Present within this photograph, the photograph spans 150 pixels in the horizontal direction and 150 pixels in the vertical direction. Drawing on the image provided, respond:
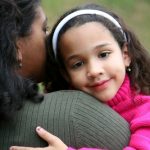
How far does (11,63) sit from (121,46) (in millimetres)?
738

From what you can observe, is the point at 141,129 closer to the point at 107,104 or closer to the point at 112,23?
the point at 107,104

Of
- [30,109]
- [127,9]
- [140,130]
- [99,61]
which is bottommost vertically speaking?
[127,9]

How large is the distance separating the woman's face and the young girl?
0.11 meters

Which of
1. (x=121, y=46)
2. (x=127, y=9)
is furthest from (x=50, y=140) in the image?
(x=127, y=9)

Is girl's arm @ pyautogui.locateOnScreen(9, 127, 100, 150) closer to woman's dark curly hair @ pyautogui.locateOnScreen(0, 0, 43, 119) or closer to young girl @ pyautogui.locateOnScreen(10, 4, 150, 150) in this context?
woman's dark curly hair @ pyautogui.locateOnScreen(0, 0, 43, 119)

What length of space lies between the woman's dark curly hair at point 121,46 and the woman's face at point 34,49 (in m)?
0.10

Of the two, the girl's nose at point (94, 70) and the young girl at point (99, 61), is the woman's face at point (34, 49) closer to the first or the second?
the young girl at point (99, 61)

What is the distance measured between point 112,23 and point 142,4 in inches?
335

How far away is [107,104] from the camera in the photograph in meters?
2.94

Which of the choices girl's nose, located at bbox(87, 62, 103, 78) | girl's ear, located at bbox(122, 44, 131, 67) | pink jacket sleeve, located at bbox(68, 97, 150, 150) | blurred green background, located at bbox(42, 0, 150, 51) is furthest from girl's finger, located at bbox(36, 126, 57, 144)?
blurred green background, located at bbox(42, 0, 150, 51)

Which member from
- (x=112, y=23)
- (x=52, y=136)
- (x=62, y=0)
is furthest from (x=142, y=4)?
(x=52, y=136)

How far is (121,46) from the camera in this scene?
3.16m

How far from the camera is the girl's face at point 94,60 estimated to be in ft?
9.63

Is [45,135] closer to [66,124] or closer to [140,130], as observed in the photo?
[66,124]
